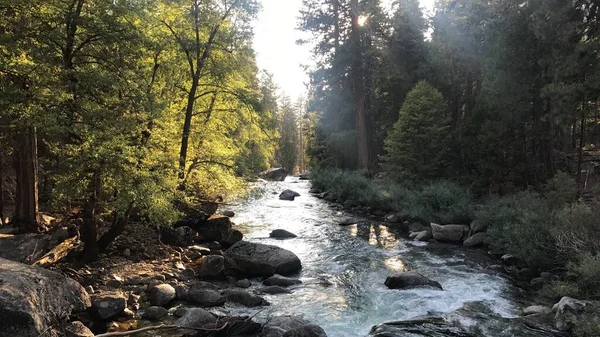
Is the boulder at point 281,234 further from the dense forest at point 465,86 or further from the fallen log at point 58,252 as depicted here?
the dense forest at point 465,86

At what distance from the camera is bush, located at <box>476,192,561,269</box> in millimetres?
10172

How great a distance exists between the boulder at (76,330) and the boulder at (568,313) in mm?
7675

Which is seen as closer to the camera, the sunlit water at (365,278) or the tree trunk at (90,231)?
the sunlit water at (365,278)

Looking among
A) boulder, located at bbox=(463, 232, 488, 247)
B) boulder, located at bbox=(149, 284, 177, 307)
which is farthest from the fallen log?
boulder, located at bbox=(463, 232, 488, 247)

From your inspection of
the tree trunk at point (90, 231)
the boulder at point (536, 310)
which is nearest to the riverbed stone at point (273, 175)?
the tree trunk at point (90, 231)

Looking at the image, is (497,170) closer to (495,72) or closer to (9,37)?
(495,72)

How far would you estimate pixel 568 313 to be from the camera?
720cm

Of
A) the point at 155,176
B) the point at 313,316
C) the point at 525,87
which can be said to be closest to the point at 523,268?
the point at 313,316

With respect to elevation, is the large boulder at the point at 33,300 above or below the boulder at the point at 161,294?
above

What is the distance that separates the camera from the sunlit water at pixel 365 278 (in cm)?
825

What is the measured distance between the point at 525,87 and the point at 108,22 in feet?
48.4

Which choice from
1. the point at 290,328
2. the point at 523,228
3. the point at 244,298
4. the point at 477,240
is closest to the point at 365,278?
the point at 244,298

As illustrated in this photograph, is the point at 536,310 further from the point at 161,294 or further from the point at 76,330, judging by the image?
the point at 76,330

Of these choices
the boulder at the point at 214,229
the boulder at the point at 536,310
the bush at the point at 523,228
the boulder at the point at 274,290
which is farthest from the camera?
the boulder at the point at 214,229
